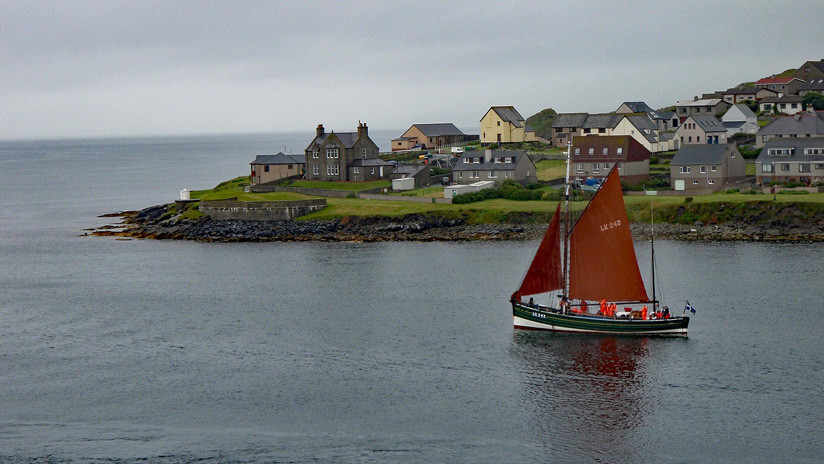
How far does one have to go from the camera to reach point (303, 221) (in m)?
91.6

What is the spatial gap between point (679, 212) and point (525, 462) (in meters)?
52.9

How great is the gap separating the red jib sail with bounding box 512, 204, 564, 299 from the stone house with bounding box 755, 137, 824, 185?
4682 centimetres

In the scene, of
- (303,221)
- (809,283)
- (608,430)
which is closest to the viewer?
(608,430)

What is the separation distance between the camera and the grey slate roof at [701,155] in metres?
91.5

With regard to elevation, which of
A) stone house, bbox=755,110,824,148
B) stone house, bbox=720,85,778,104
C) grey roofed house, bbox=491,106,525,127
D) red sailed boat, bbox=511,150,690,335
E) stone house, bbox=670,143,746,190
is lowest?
red sailed boat, bbox=511,150,690,335

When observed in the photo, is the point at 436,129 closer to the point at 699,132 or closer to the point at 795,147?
the point at 699,132

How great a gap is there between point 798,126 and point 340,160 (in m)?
50.6

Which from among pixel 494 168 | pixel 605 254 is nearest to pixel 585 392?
pixel 605 254

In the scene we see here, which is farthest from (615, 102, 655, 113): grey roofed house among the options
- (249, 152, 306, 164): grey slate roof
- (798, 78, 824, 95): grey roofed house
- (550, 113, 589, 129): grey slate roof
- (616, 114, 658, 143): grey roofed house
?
(249, 152, 306, 164): grey slate roof

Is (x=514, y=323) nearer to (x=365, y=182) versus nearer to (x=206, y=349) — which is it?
(x=206, y=349)

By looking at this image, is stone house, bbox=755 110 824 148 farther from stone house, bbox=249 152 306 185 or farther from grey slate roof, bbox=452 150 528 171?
stone house, bbox=249 152 306 185

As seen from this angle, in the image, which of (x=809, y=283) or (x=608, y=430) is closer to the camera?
(x=608, y=430)

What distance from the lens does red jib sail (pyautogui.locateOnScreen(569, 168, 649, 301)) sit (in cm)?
5150

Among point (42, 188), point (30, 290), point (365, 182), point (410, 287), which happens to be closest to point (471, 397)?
point (410, 287)
